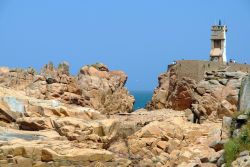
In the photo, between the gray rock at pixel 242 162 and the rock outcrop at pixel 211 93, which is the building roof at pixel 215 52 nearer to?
the rock outcrop at pixel 211 93

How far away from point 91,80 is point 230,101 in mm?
17524

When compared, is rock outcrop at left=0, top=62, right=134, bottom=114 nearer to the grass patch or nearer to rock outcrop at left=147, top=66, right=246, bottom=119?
rock outcrop at left=147, top=66, right=246, bottom=119

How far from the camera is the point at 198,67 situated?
165ft

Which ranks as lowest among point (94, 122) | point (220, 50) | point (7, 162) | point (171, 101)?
point (7, 162)

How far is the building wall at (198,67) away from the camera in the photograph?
47.1m

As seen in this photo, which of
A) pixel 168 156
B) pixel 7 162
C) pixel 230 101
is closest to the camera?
pixel 7 162

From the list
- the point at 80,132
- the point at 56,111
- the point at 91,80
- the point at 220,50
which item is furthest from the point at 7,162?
the point at 220,50

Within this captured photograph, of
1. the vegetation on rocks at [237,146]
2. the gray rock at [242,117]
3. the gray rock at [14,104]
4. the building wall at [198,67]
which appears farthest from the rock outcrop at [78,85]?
the vegetation on rocks at [237,146]

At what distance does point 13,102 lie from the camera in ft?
105

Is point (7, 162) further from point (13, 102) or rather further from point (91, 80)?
point (91, 80)

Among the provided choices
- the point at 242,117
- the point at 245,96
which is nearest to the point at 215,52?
the point at 245,96

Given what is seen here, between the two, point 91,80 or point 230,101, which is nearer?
point 230,101

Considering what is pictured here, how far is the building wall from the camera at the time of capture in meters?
47.1

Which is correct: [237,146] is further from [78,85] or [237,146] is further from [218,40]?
[218,40]
